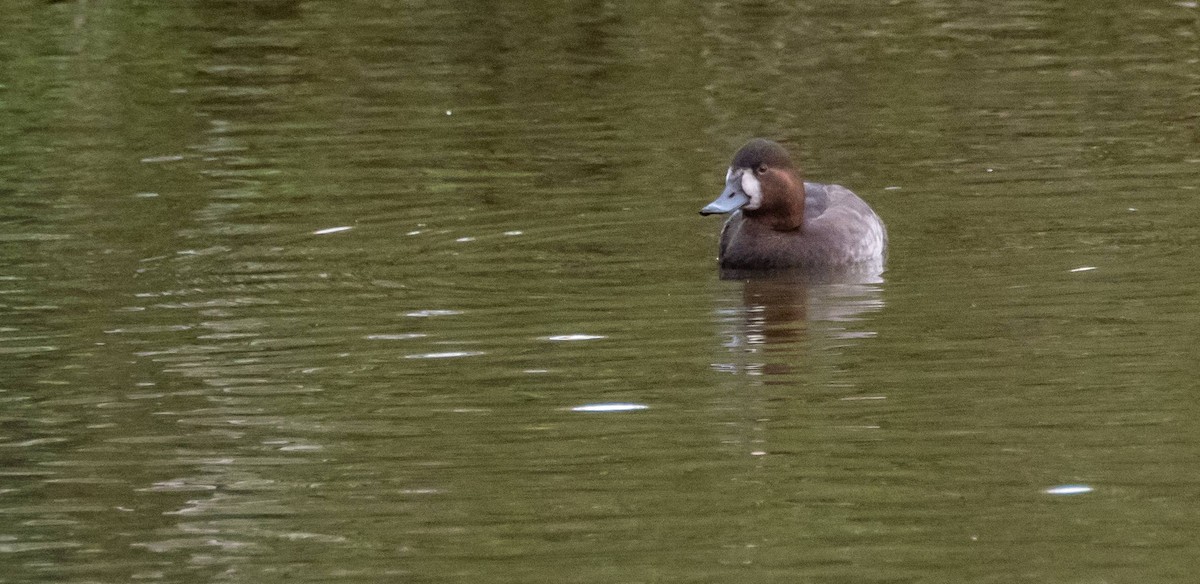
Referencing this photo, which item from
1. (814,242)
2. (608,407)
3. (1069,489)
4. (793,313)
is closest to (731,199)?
(814,242)

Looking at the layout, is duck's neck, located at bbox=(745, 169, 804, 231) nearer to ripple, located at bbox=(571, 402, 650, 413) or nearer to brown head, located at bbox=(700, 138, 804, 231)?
brown head, located at bbox=(700, 138, 804, 231)

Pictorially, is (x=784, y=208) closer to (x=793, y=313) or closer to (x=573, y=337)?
(x=793, y=313)

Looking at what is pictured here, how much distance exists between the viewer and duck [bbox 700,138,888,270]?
38.1 feet

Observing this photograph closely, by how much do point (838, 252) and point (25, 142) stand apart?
6.97 m

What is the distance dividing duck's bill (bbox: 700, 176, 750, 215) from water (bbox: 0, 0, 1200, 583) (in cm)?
32

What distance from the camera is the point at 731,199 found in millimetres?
11797

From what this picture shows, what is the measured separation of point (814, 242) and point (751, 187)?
1.43 feet

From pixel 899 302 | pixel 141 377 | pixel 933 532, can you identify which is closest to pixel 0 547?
pixel 141 377

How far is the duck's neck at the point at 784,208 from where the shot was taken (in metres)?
11.9

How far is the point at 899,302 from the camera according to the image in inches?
409

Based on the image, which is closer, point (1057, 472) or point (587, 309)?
point (1057, 472)

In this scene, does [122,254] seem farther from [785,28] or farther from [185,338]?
[785,28]

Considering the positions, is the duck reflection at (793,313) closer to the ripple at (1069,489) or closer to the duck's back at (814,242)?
the duck's back at (814,242)

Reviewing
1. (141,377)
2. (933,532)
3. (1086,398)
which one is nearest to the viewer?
(933,532)
